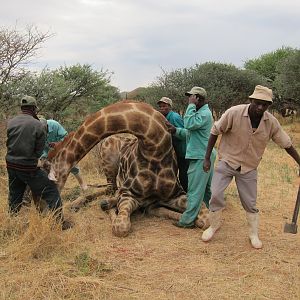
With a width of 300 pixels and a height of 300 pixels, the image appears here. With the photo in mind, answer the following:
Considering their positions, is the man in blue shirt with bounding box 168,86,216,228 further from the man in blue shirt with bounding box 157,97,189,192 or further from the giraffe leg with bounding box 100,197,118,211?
the giraffe leg with bounding box 100,197,118,211

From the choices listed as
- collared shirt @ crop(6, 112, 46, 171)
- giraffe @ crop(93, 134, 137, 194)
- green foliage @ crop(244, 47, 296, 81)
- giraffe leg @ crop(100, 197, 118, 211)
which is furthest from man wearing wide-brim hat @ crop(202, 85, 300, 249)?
green foliage @ crop(244, 47, 296, 81)

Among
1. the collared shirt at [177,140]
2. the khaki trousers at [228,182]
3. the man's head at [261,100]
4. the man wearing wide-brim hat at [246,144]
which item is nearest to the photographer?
the man's head at [261,100]

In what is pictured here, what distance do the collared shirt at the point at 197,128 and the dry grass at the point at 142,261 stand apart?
95cm

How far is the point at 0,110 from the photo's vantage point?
392 inches

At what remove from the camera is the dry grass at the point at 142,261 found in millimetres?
3742

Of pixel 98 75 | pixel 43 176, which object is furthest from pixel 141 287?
pixel 98 75

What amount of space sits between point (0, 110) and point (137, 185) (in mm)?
5369

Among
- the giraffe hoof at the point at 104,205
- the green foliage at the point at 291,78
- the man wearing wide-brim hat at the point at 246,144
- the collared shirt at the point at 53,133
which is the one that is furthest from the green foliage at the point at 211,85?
the man wearing wide-brim hat at the point at 246,144

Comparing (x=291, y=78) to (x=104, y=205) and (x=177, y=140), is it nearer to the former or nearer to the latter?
(x=177, y=140)

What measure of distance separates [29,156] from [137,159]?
1.38 m

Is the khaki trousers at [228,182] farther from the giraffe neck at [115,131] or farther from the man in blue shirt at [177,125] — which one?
the man in blue shirt at [177,125]

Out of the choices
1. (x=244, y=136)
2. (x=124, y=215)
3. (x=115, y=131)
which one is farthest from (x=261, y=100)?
(x=124, y=215)

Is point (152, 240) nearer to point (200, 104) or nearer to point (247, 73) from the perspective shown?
point (200, 104)

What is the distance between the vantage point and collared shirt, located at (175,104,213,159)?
5145 mm
